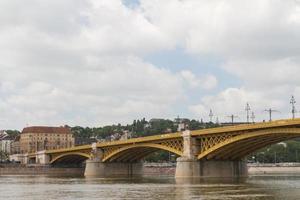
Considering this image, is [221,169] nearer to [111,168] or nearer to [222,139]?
[222,139]

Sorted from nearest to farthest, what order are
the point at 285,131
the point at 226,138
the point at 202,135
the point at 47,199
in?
the point at 47,199, the point at 285,131, the point at 226,138, the point at 202,135

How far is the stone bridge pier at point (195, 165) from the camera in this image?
92.4 metres

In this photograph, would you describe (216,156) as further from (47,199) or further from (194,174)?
(47,199)

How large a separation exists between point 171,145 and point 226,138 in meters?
18.0

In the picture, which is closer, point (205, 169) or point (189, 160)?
point (189, 160)

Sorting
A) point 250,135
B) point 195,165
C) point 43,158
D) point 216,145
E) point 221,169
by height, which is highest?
point 250,135

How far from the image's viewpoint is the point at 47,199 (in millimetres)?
49344

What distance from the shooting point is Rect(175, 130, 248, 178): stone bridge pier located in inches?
3639

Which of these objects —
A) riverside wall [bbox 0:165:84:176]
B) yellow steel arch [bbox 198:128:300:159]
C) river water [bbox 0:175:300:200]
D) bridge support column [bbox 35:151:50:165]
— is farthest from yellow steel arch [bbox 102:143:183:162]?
bridge support column [bbox 35:151:50:165]

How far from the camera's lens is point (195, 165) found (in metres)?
92.9

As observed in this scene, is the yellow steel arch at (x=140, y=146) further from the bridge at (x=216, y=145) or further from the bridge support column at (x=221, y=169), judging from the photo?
the bridge support column at (x=221, y=169)

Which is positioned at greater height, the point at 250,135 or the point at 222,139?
the point at 250,135

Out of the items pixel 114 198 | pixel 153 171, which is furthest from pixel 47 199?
pixel 153 171

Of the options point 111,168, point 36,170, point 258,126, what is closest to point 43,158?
point 36,170
